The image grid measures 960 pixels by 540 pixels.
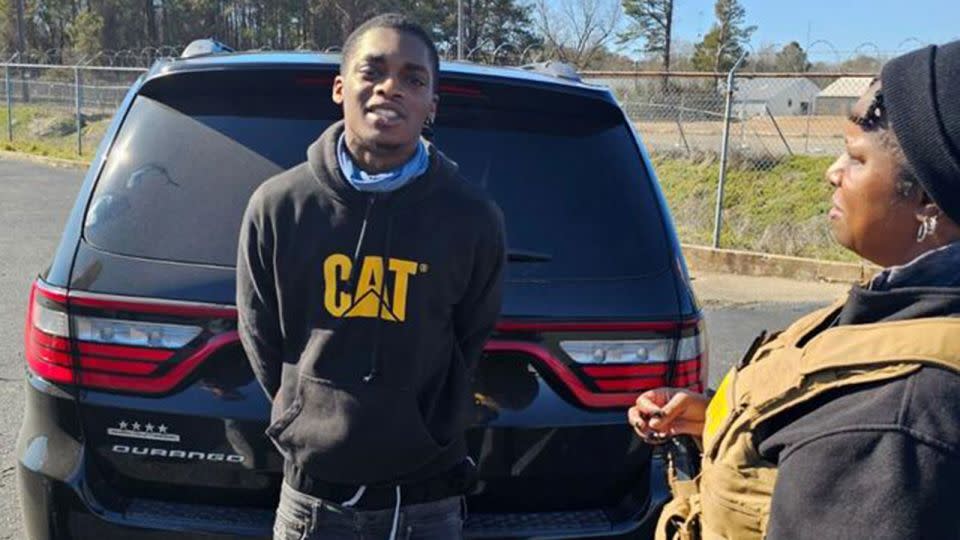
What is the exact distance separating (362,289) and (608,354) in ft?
2.53

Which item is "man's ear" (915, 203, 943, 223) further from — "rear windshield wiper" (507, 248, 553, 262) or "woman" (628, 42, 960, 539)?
"rear windshield wiper" (507, 248, 553, 262)

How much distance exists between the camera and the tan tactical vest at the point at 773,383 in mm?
1107

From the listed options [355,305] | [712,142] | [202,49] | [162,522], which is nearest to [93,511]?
[162,522]

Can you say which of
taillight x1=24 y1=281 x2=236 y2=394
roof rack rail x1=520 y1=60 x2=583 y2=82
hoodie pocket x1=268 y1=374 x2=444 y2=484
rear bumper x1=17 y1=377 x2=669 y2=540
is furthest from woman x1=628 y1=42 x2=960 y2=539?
roof rack rail x1=520 y1=60 x2=583 y2=82

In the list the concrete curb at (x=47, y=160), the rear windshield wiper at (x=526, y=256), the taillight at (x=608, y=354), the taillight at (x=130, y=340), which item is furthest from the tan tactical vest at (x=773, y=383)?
the concrete curb at (x=47, y=160)

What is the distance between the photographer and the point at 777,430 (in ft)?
4.05

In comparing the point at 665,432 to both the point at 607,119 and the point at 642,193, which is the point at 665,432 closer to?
the point at 642,193

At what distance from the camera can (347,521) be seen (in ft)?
6.40

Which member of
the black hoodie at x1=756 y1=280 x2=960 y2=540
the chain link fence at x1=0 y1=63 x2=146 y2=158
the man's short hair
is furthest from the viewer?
the chain link fence at x1=0 y1=63 x2=146 y2=158

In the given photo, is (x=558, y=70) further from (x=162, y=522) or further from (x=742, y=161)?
(x=742, y=161)

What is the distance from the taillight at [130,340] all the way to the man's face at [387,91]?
2.06ft

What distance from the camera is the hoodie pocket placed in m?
1.85

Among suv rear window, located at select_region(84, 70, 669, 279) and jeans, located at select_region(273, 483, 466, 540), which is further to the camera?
suv rear window, located at select_region(84, 70, 669, 279)

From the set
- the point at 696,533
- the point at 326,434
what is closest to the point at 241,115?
the point at 326,434
